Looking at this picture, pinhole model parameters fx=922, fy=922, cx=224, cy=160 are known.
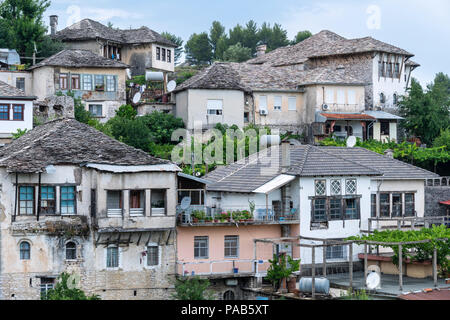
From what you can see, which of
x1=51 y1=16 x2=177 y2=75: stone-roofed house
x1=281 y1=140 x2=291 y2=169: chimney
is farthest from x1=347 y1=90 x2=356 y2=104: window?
x1=281 y1=140 x2=291 y2=169: chimney

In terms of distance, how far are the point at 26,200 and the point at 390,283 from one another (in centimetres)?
1715

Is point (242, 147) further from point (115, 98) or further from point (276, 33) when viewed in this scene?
point (276, 33)

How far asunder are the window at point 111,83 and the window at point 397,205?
2436 centimetres

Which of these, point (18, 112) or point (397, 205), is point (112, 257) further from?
point (397, 205)

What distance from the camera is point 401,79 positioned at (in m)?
73.7

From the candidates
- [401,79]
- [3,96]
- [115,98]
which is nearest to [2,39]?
[115,98]

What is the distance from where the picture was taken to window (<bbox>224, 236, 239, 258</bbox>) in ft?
146

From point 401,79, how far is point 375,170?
27.4m

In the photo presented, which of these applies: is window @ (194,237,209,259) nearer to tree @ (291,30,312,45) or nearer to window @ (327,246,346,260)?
window @ (327,246,346,260)

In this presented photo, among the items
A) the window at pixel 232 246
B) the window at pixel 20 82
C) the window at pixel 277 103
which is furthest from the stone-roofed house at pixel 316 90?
the window at pixel 232 246

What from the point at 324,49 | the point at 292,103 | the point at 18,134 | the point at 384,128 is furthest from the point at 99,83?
the point at 384,128

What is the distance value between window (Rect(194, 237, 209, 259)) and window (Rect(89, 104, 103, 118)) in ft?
76.1

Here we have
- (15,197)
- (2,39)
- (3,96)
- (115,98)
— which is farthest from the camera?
(2,39)

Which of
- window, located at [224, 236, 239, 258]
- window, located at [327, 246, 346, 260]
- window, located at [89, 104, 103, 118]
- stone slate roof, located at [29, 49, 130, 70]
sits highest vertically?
stone slate roof, located at [29, 49, 130, 70]
